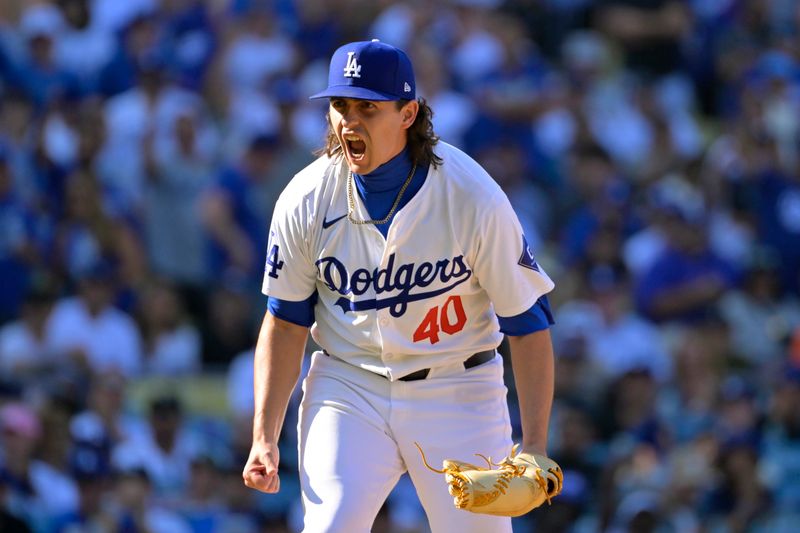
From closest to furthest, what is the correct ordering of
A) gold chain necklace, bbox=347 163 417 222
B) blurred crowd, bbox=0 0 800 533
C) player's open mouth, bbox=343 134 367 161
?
player's open mouth, bbox=343 134 367 161
gold chain necklace, bbox=347 163 417 222
blurred crowd, bbox=0 0 800 533

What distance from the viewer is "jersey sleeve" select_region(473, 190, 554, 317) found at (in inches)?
172

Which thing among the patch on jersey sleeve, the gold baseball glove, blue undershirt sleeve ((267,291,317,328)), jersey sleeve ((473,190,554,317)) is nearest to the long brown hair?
jersey sleeve ((473,190,554,317))

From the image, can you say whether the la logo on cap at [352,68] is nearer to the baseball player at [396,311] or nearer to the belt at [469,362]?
the baseball player at [396,311]

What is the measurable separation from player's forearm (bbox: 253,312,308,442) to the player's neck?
54cm

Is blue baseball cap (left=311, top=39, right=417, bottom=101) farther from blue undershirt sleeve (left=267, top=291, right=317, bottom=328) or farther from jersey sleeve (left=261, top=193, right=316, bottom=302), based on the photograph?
blue undershirt sleeve (left=267, top=291, right=317, bottom=328)

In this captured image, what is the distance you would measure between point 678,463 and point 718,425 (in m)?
0.42

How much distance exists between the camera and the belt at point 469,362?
14.8 ft

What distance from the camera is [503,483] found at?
4188 millimetres

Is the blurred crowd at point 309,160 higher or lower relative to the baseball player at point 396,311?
lower

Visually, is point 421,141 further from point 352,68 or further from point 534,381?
Result: point 534,381

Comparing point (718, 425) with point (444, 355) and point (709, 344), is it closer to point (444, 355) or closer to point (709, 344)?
point (709, 344)

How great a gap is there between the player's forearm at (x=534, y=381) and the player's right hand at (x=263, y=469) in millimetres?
789

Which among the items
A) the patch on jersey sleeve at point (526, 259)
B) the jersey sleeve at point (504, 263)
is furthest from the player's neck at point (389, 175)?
the patch on jersey sleeve at point (526, 259)

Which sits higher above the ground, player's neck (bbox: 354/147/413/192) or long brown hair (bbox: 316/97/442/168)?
long brown hair (bbox: 316/97/442/168)
